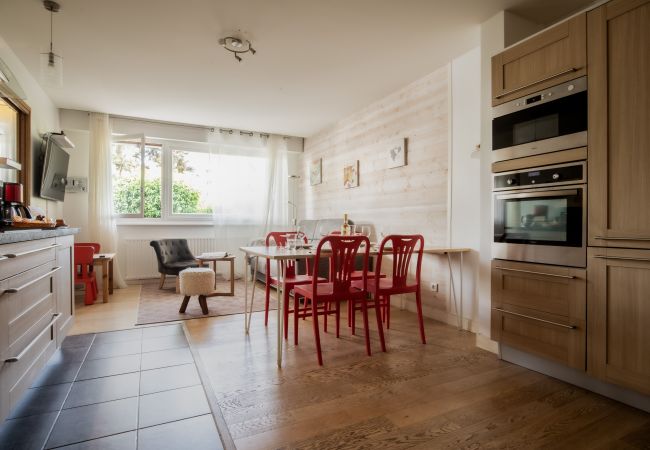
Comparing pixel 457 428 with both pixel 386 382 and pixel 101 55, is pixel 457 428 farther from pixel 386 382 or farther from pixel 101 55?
pixel 101 55

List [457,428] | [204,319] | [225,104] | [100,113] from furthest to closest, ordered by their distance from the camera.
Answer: [100,113]
[225,104]
[204,319]
[457,428]

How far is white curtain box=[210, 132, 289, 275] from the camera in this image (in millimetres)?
5980

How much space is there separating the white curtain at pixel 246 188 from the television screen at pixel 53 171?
6.77 feet

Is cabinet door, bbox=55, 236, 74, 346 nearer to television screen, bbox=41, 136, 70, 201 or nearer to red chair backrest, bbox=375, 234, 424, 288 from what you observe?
television screen, bbox=41, 136, 70, 201

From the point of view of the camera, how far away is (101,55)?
10.9ft

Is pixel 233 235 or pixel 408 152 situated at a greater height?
pixel 408 152

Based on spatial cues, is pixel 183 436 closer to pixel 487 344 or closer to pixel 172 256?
pixel 487 344

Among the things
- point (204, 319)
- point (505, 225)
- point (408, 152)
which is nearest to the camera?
point (505, 225)

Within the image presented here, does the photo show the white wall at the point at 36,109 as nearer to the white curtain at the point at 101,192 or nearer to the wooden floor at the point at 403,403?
the white curtain at the point at 101,192

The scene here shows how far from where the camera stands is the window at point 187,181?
573cm

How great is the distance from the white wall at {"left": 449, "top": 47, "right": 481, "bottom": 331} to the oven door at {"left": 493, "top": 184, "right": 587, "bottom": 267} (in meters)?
0.67

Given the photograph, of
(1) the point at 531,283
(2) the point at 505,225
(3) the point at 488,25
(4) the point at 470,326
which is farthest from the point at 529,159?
(4) the point at 470,326

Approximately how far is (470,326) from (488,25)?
247 cm

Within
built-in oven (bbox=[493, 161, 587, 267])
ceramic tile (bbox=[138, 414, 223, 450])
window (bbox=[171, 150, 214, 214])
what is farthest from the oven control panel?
window (bbox=[171, 150, 214, 214])
